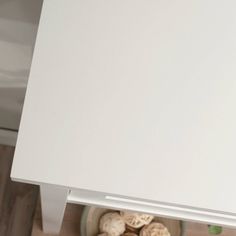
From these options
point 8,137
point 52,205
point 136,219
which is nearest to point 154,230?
point 136,219

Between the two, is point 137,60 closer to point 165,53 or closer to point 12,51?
point 165,53

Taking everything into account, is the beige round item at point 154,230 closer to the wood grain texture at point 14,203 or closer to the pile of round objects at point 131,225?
the pile of round objects at point 131,225

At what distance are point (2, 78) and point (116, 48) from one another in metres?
0.44

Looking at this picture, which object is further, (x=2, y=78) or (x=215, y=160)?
(x=2, y=78)

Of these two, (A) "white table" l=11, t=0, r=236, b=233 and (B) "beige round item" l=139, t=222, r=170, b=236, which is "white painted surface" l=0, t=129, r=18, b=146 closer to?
(B) "beige round item" l=139, t=222, r=170, b=236

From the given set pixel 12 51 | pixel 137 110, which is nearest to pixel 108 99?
pixel 137 110

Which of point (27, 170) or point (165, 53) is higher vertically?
point (165, 53)

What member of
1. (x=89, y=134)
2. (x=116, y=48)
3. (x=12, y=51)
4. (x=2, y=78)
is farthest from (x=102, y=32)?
(x=2, y=78)

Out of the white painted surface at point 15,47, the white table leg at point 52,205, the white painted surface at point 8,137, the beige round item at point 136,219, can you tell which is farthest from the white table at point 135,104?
the white painted surface at point 8,137

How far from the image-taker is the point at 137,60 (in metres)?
0.57

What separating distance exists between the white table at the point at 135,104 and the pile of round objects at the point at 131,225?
0.46 meters

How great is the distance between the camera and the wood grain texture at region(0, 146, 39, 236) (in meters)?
1.19

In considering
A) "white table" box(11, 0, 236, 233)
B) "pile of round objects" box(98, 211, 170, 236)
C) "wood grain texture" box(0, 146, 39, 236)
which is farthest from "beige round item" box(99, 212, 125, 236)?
"white table" box(11, 0, 236, 233)

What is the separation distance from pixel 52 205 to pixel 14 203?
0.48m
